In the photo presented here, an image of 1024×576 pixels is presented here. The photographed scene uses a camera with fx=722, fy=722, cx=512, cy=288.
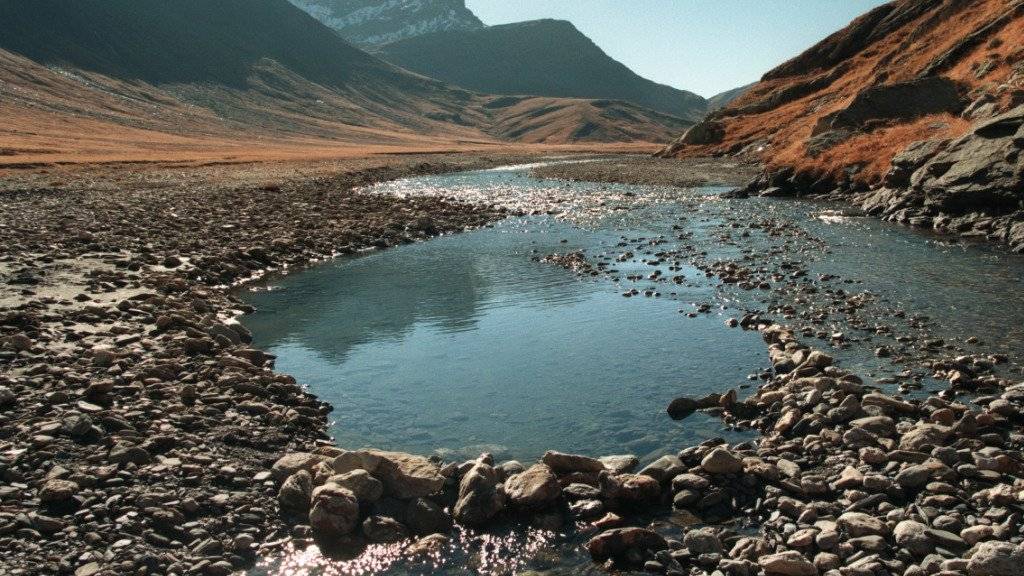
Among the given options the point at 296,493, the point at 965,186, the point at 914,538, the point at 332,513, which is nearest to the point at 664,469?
the point at 914,538

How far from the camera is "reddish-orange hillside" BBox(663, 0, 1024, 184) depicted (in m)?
49.4

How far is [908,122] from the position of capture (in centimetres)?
5750

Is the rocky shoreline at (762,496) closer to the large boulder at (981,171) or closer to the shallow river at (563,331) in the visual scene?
the shallow river at (563,331)

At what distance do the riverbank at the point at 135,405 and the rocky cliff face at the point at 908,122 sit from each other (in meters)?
27.4

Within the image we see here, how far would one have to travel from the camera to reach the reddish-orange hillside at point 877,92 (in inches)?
1946

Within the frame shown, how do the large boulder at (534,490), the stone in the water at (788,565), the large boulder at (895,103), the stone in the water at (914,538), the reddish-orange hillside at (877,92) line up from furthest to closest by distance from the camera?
1. the large boulder at (895,103)
2. the reddish-orange hillside at (877,92)
3. the large boulder at (534,490)
4. the stone in the water at (914,538)
5. the stone in the water at (788,565)

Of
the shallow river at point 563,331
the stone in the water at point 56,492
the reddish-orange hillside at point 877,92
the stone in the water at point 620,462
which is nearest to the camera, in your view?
the stone in the water at point 56,492

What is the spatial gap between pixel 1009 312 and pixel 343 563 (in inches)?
704

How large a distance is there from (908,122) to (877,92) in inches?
178

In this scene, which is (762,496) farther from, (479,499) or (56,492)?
(56,492)

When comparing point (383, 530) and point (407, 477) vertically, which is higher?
point (407, 477)

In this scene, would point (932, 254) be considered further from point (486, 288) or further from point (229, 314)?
point (229, 314)

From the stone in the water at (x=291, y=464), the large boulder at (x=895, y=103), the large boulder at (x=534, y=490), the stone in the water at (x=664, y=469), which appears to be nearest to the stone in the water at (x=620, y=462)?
the stone in the water at (x=664, y=469)

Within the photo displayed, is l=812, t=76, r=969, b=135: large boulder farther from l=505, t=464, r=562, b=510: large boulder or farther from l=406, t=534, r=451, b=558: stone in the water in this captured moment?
l=406, t=534, r=451, b=558: stone in the water
